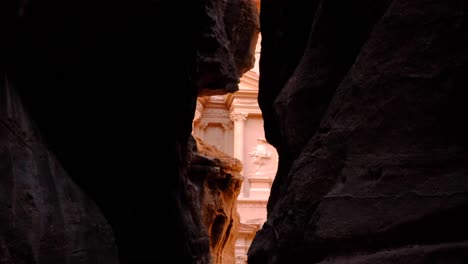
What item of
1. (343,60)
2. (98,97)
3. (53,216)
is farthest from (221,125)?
(343,60)

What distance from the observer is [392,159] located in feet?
7.03

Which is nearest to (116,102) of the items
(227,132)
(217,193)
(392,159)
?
(392,159)

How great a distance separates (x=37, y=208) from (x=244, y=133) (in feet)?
47.0

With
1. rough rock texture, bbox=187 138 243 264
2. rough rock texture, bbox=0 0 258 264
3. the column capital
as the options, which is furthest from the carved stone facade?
rough rock texture, bbox=0 0 258 264

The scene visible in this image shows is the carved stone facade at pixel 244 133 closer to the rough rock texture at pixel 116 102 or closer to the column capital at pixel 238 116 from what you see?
the column capital at pixel 238 116

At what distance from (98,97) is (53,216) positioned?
1460mm

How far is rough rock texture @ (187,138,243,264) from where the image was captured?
9.89m

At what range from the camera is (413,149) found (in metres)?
2.12

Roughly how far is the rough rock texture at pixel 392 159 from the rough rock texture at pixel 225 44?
4361mm

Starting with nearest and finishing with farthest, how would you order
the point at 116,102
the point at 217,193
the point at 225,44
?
the point at 116,102 < the point at 225,44 < the point at 217,193

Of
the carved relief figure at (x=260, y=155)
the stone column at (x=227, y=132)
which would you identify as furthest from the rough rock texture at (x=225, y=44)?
the stone column at (x=227, y=132)

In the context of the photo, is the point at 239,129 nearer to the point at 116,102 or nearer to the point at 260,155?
the point at 260,155

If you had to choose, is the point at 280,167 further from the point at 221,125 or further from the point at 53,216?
the point at 221,125

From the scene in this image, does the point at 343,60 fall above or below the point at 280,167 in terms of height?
above
